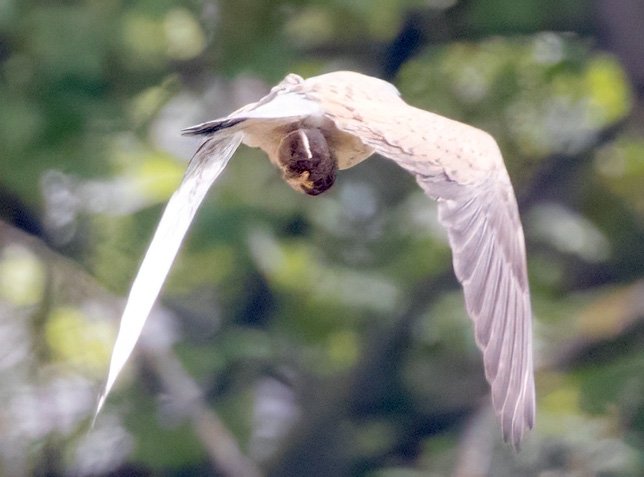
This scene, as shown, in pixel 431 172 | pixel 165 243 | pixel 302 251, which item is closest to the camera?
pixel 165 243

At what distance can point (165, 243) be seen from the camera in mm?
1652

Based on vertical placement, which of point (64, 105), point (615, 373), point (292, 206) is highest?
point (64, 105)

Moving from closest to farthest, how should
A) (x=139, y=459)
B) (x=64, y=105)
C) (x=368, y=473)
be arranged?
(x=64, y=105) → (x=139, y=459) → (x=368, y=473)

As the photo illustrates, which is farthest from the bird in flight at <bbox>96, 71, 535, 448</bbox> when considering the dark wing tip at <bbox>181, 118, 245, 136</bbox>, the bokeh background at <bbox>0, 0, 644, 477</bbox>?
the bokeh background at <bbox>0, 0, 644, 477</bbox>

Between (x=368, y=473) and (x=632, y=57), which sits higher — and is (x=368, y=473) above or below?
below

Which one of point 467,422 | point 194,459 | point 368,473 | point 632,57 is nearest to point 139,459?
point 194,459

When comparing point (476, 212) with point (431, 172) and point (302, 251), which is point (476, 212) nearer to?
point (431, 172)

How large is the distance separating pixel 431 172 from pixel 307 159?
0.27 metres

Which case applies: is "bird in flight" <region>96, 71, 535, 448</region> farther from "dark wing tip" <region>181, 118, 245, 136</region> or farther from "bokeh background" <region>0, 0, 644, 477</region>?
→ "bokeh background" <region>0, 0, 644, 477</region>

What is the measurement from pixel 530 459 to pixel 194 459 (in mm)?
1736

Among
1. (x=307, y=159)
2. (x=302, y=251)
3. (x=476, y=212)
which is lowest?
(x=302, y=251)

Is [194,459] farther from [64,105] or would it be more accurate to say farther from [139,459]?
[64,105]

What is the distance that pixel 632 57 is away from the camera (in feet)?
19.3

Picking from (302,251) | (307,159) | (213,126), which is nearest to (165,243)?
(213,126)
